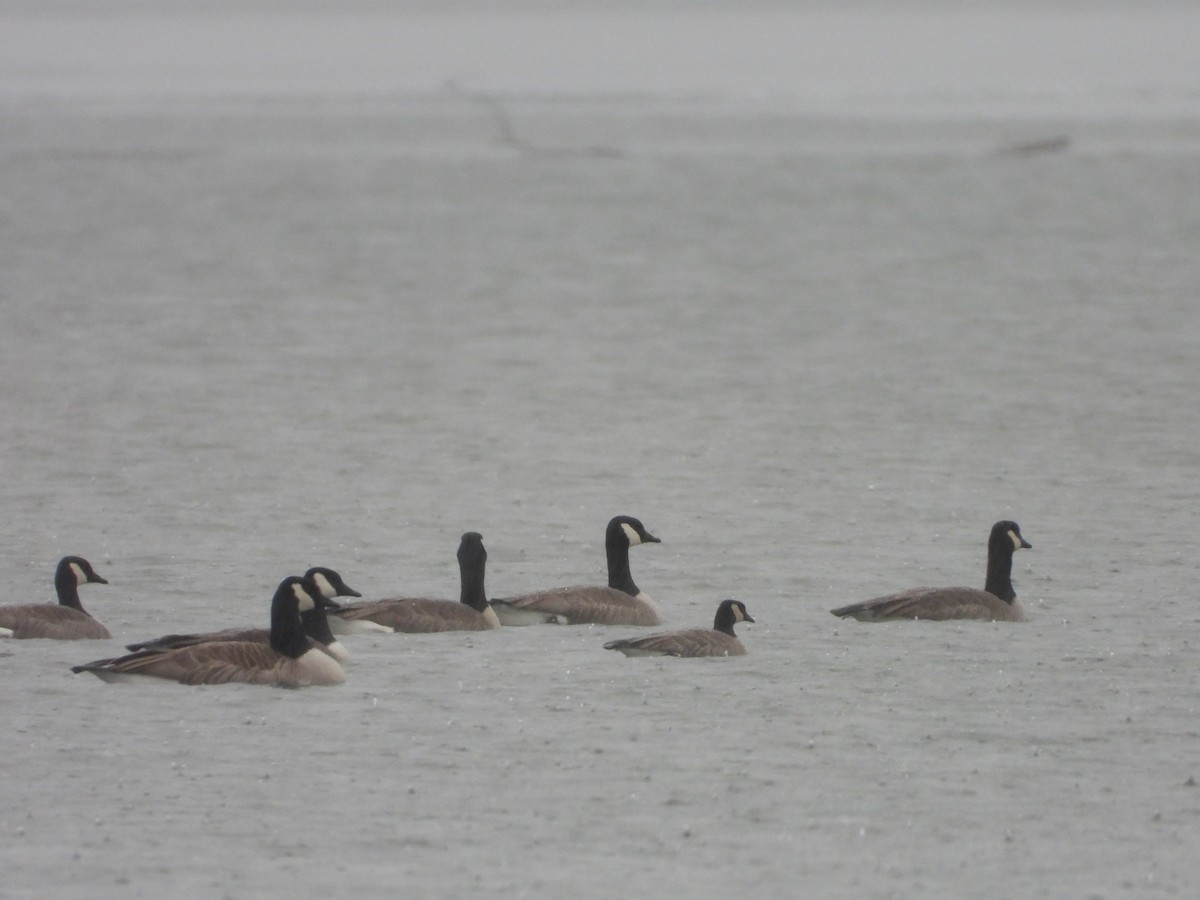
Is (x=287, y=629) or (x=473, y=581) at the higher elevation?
(x=473, y=581)

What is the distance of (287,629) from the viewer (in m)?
7.57

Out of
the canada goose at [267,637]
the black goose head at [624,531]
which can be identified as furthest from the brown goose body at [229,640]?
the black goose head at [624,531]

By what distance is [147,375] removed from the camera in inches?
625

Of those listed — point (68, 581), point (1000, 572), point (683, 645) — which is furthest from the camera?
point (1000, 572)

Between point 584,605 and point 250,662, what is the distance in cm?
154

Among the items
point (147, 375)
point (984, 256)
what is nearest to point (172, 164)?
point (984, 256)

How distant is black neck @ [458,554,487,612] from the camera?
8445mm

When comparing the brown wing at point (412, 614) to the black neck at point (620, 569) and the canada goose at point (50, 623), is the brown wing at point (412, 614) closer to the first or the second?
the black neck at point (620, 569)

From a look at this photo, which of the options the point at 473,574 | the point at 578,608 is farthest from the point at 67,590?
the point at 578,608

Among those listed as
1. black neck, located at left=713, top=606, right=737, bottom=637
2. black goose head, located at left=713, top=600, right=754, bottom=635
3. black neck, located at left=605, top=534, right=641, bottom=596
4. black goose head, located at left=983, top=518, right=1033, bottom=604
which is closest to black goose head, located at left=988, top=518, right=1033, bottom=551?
black goose head, located at left=983, top=518, right=1033, bottom=604

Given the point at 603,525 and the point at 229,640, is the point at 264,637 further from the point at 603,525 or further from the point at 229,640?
the point at 603,525

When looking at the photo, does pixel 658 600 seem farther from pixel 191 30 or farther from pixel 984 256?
pixel 191 30

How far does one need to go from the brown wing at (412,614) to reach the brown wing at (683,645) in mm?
675

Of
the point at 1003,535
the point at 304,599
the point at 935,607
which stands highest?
the point at 1003,535
